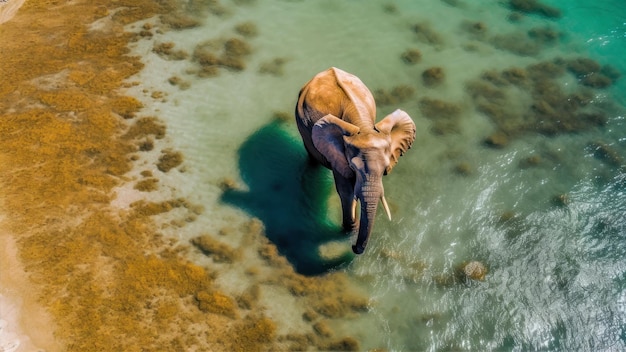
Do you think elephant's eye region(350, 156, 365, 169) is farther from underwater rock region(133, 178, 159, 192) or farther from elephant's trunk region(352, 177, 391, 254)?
underwater rock region(133, 178, 159, 192)

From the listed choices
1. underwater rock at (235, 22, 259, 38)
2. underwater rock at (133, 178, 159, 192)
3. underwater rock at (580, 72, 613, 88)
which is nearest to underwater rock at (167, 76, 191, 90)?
underwater rock at (235, 22, 259, 38)

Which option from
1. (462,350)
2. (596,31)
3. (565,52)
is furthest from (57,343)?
(596,31)

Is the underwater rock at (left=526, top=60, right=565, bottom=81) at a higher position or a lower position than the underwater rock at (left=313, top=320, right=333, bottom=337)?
higher

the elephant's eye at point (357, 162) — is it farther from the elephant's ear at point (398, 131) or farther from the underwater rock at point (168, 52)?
the underwater rock at point (168, 52)

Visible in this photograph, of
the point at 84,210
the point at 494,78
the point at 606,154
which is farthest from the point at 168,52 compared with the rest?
the point at 606,154

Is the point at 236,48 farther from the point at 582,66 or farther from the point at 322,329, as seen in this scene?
the point at 582,66

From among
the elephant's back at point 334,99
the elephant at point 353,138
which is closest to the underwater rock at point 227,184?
the elephant at point 353,138

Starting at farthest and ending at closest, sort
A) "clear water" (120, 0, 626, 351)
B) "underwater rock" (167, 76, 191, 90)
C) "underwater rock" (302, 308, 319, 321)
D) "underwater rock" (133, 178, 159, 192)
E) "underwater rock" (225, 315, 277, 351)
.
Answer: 1. "underwater rock" (167, 76, 191, 90)
2. "underwater rock" (133, 178, 159, 192)
3. "clear water" (120, 0, 626, 351)
4. "underwater rock" (302, 308, 319, 321)
5. "underwater rock" (225, 315, 277, 351)
